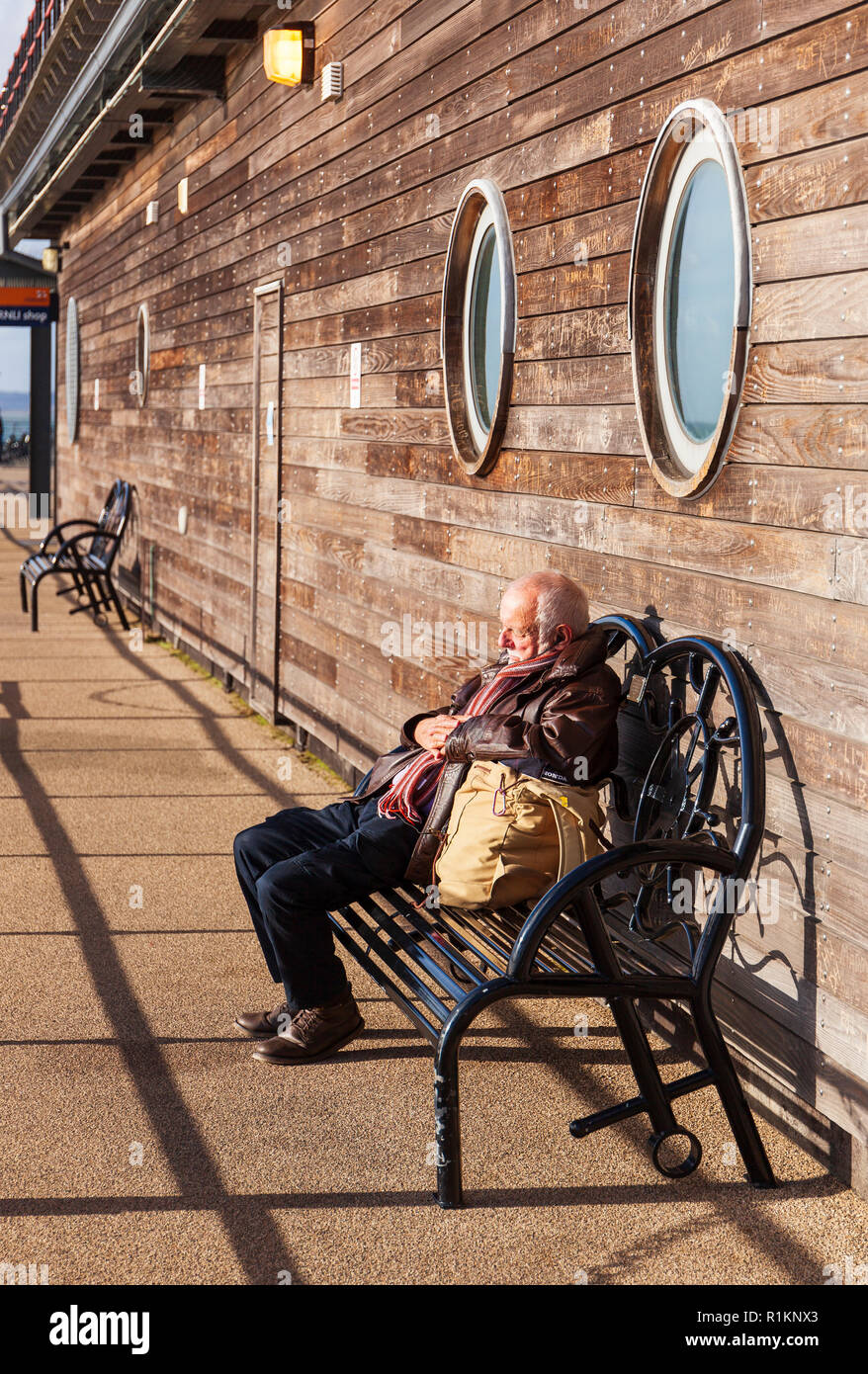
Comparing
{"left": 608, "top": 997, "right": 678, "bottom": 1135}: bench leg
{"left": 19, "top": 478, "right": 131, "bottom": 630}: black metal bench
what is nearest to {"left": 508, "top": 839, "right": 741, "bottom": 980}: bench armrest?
{"left": 608, "top": 997, "right": 678, "bottom": 1135}: bench leg

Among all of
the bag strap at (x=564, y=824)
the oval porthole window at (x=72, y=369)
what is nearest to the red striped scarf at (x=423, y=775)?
the bag strap at (x=564, y=824)

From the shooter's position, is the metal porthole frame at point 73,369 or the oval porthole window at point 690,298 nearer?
the oval porthole window at point 690,298

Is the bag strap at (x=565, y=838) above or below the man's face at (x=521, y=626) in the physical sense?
below

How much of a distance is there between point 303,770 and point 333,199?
2643mm

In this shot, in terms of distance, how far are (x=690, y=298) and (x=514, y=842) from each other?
4.69 feet

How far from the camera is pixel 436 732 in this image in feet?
12.0

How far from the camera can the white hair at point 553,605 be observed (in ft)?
11.3

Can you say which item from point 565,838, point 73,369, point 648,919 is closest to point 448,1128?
point 565,838

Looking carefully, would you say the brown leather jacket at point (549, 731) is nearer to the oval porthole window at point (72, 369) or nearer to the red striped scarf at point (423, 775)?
the red striped scarf at point (423, 775)

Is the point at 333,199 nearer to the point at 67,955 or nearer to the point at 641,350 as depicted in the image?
the point at 641,350

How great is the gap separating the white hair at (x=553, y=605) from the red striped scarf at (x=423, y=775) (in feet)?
0.20

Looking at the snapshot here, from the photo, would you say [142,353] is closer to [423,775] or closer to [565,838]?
[423,775]

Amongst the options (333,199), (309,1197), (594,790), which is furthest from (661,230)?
(333,199)

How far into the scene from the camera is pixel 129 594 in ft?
42.0
